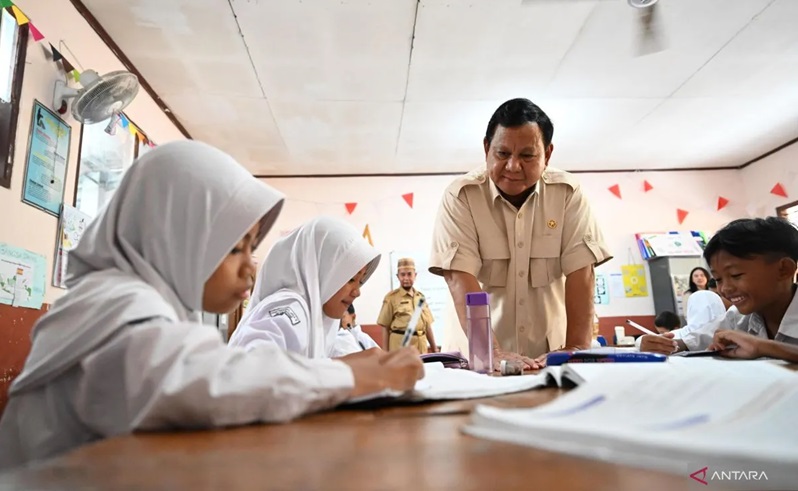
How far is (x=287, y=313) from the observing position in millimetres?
1348

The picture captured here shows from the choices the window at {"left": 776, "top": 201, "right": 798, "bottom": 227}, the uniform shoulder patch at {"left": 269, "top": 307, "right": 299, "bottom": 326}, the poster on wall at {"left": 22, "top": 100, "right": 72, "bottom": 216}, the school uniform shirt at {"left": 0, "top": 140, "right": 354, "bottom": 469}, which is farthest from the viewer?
the window at {"left": 776, "top": 201, "right": 798, "bottom": 227}

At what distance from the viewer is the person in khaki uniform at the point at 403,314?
4.24 meters

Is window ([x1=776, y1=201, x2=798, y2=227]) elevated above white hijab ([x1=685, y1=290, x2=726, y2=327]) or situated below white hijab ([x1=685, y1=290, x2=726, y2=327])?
above

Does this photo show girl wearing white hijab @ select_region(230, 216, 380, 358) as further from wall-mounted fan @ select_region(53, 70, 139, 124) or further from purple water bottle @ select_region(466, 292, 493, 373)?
wall-mounted fan @ select_region(53, 70, 139, 124)

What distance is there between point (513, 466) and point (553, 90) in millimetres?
3613

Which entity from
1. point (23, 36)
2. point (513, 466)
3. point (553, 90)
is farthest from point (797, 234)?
point (23, 36)

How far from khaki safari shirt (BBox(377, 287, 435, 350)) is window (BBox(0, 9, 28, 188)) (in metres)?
2.86

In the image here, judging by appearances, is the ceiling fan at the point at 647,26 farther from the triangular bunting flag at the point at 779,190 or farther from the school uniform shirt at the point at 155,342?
the triangular bunting flag at the point at 779,190

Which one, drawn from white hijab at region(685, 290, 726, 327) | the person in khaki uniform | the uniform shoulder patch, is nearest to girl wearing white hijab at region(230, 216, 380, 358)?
the uniform shoulder patch

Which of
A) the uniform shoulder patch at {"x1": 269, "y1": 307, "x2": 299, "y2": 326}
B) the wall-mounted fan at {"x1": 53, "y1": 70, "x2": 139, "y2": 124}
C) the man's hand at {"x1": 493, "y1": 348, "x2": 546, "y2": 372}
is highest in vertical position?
the wall-mounted fan at {"x1": 53, "y1": 70, "x2": 139, "y2": 124}

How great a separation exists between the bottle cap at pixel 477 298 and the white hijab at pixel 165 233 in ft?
1.79

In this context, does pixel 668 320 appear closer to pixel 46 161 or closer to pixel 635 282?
pixel 635 282

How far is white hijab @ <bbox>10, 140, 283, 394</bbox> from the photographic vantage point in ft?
2.33

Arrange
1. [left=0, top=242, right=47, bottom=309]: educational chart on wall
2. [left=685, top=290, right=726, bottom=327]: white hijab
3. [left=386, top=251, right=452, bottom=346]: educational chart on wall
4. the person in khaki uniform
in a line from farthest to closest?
[left=386, top=251, right=452, bottom=346]: educational chart on wall → the person in khaki uniform → [left=685, top=290, right=726, bottom=327]: white hijab → [left=0, top=242, right=47, bottom=309]: educational chart on wall
